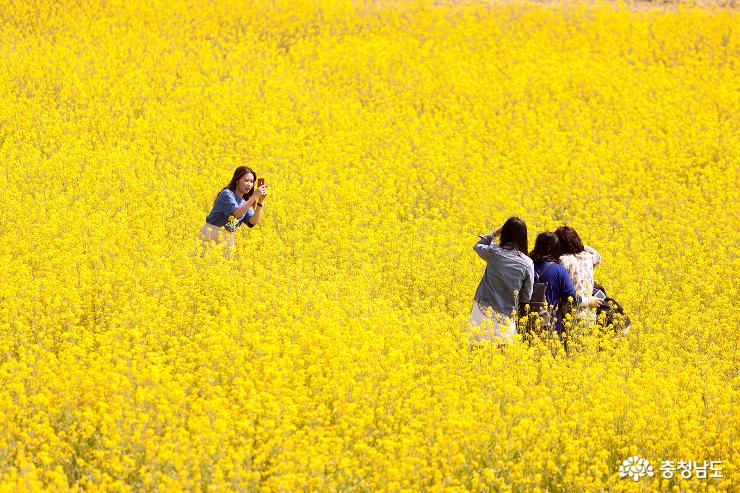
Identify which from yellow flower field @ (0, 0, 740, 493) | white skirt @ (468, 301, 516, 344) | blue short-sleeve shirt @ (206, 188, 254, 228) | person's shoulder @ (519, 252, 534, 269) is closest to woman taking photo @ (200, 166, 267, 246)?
blue short-sleeve shirt @ (206, 188, 254, 228)

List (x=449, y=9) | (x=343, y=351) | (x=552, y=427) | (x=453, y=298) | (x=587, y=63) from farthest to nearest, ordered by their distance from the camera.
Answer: (x=449, y=9)
(x=587, y=63)
(x=453, y=298)
(x=343, y=351)
(x=552, y=427)

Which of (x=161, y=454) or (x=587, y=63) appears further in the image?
(x=587, y=63)

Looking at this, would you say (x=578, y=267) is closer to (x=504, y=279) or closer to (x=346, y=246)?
(x=504, y=279)

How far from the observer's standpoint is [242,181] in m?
7.92

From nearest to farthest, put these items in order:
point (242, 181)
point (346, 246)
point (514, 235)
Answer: point (514, 235) → point (242, 181) → point (346, 246)

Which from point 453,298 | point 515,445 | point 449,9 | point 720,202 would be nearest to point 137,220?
point 453,298

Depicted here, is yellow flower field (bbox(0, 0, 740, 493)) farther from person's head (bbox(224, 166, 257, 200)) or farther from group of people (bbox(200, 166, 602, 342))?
person's head (bbox(224, 166, 257, 200))

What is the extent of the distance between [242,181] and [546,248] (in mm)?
2817

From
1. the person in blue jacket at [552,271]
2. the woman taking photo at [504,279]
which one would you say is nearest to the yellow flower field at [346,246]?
the woman taking photo at [504,279]

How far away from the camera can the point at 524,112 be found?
48.7ft

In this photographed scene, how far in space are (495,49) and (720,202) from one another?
8271 millimetres

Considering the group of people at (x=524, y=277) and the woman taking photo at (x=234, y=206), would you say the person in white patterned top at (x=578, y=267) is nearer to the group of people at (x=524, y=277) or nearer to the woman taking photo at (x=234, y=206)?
the group of people at (x=524, y=277)

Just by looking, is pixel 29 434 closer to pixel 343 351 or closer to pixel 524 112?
pixel 343 351

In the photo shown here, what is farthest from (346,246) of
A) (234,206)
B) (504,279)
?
(504,279)
